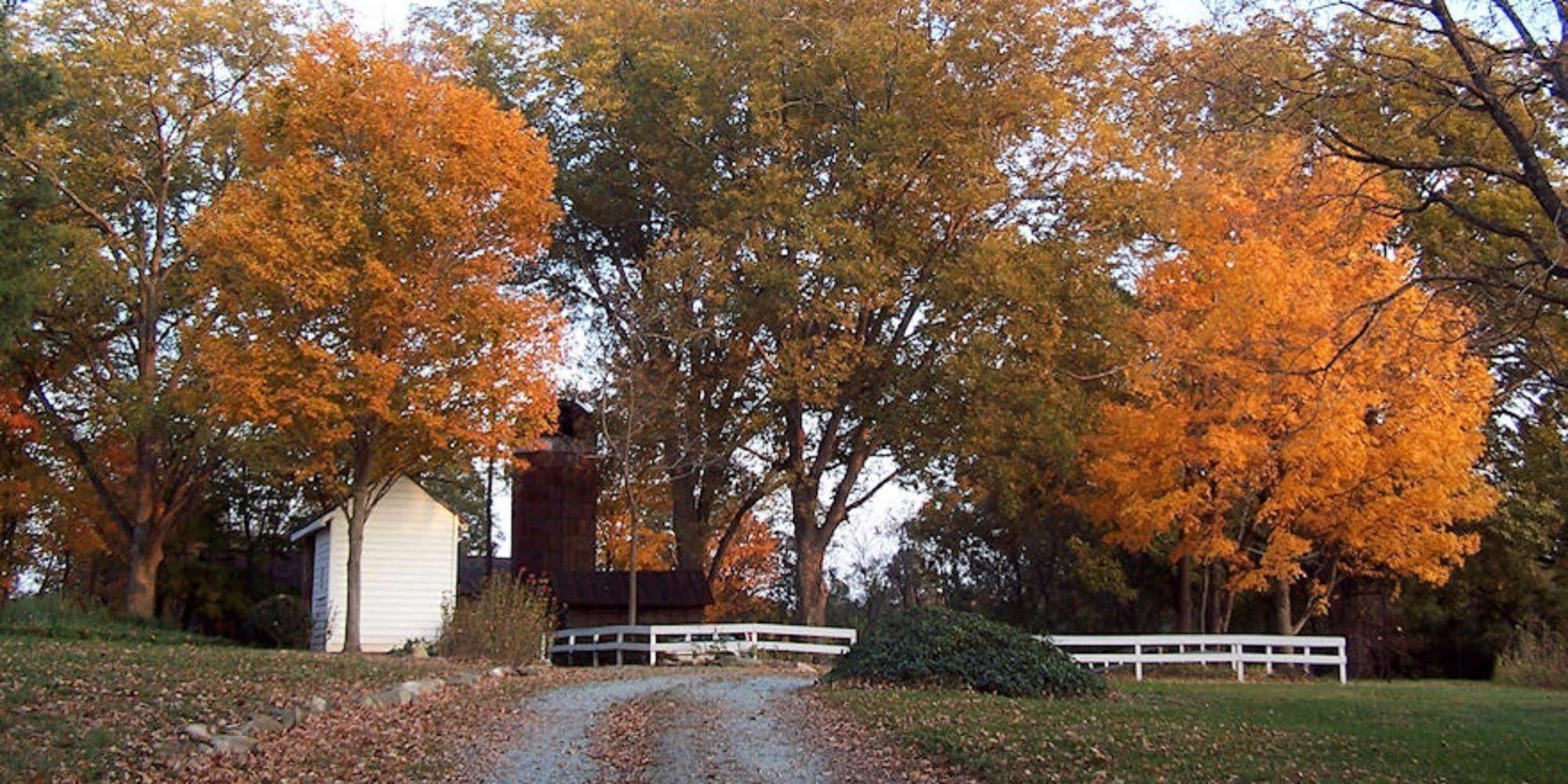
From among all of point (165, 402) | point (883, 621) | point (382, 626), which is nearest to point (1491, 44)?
point (883, 621)

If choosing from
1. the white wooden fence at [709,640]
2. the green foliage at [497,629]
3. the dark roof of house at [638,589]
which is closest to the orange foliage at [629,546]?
the dark roof of house at [638,589]

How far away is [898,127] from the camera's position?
28516 mm

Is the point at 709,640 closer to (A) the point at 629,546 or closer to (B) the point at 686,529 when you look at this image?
(B) the point at 686,529

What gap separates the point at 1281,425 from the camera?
27.6m

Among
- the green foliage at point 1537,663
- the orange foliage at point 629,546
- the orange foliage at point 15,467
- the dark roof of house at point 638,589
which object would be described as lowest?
the green foliage at point 1537,663

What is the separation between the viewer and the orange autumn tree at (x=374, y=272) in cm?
2352

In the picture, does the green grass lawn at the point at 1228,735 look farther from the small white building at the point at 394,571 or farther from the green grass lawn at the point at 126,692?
the small white building at the point at 394,571

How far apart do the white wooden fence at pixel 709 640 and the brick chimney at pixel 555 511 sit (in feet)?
19.1

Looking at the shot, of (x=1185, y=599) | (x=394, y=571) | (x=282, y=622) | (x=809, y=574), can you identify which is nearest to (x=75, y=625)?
(x=282, y=622)

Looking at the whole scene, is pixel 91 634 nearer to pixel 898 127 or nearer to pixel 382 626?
pixel 382 626

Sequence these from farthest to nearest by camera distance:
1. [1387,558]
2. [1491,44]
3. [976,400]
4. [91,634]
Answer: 1. [976,400]
2. [1387,558]
3. [91,634]
4. [1491,44]

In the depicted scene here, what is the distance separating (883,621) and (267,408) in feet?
35.6

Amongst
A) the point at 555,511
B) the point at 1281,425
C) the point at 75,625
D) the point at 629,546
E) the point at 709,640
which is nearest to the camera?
the point at 75,625

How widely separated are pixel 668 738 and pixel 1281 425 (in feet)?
59.5
